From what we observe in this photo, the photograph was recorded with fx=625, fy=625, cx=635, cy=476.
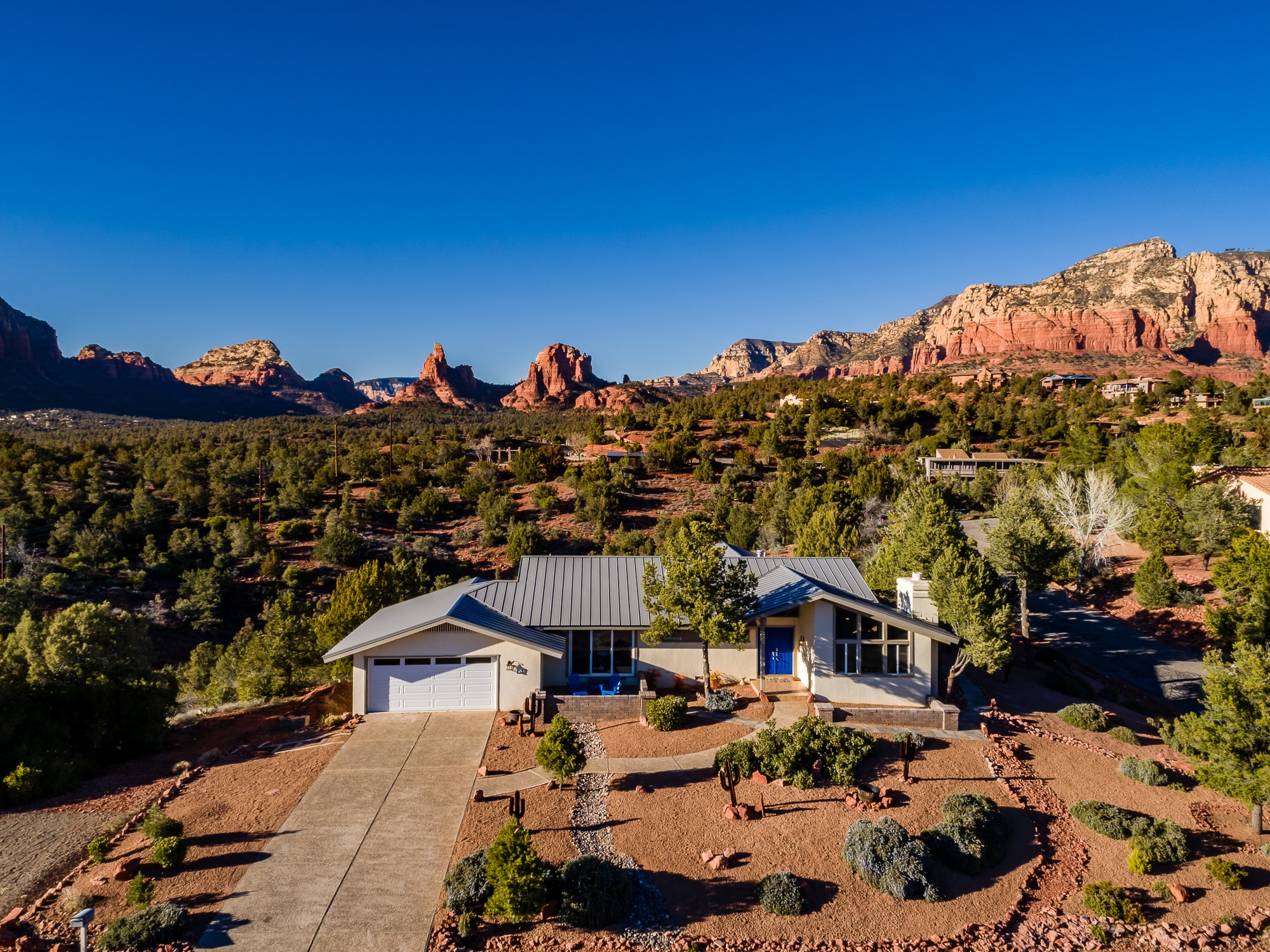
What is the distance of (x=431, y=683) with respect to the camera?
1639cm

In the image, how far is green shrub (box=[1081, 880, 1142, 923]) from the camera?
9539mm

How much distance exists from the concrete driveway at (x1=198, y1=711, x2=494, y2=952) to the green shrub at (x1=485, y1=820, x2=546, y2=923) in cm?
110

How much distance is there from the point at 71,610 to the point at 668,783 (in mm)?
15971

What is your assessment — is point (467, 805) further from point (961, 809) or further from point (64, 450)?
point (64, 450)

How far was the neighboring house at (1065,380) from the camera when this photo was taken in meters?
85.6

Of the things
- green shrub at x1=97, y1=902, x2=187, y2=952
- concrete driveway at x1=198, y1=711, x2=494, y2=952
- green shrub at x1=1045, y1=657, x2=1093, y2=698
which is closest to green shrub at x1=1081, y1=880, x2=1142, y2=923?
concrete driveway at x1=198, y1=711, x2=494, y2=952

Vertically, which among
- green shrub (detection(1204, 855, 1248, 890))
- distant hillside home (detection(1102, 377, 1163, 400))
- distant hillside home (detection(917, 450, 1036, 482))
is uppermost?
distant hillside home (detection(1102, 377, 1163, 400))

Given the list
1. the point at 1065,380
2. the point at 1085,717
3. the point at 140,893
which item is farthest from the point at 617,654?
the point at 1065,380

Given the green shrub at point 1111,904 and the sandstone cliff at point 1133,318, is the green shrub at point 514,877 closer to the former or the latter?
the green shrub at point 1111,904

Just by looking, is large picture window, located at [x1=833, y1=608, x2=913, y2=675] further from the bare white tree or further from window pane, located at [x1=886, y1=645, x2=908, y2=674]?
the bare white tree

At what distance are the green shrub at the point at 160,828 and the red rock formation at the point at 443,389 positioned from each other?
141 m

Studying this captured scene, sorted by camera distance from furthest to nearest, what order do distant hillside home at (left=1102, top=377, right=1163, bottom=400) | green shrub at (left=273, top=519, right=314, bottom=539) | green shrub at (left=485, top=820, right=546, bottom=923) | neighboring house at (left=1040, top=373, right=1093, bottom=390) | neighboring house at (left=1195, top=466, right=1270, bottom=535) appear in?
neighboring house at (left=1040, top=373, right=1093, bottom=390) < distant hillside home at (left=1102, top=377, right=1163, bottom=400) < green shrub at (left=273, top=519, right=314, bottom=539) < neighboring house at (left=1195, top=466, right=1270, bottom=535) < green shrub at (left=485, top=820, right=546, bottom=923)

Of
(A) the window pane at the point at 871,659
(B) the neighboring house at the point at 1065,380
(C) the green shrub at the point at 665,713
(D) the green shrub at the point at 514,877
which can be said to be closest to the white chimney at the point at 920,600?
(A) the window pane at the point at 871,659

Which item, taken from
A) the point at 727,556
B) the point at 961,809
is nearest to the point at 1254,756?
the point at 961,809
